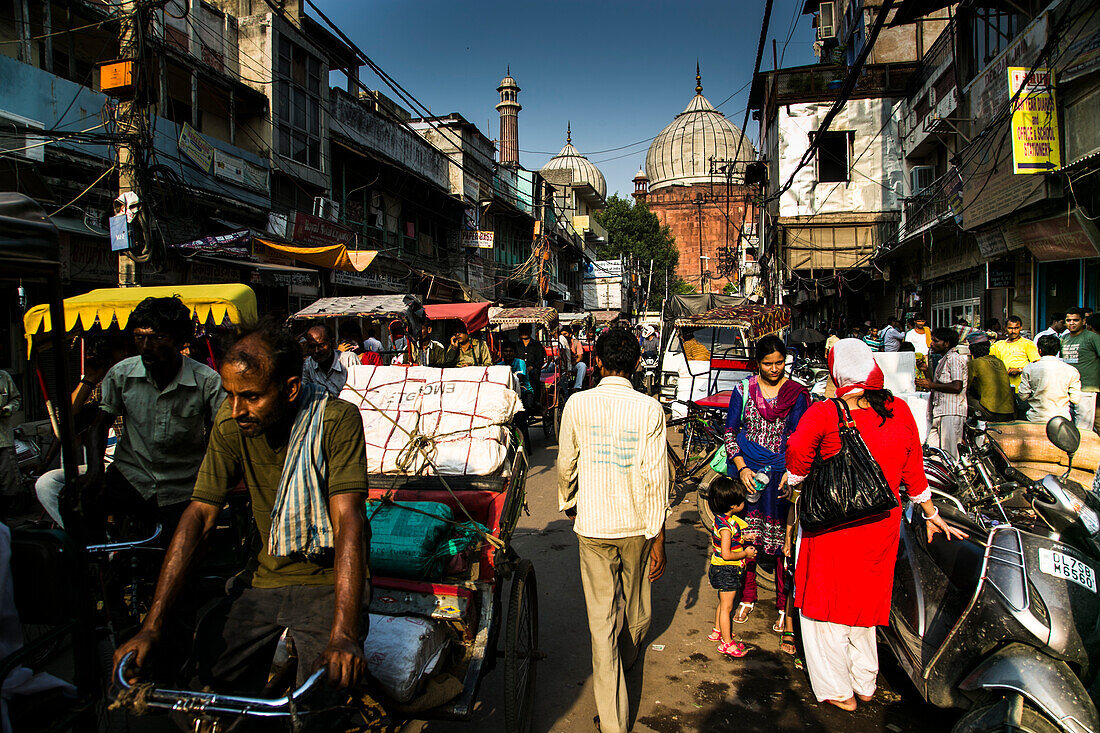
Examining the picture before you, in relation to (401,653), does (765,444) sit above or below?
above

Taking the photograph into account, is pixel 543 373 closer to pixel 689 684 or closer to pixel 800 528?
pixel 689 684

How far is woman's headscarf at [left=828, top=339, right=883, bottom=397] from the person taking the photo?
3.21 meters

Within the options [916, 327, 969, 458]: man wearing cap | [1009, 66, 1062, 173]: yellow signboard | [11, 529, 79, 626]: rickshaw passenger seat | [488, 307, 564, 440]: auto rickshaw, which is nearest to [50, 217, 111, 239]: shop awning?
[488, 307, 564, 440]: auto rickshaw

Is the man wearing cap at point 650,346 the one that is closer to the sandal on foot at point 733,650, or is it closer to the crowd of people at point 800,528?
the sandal on foot at point 733,650

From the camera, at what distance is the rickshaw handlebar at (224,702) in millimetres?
1684

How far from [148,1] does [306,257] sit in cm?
462

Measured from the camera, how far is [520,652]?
301 cm

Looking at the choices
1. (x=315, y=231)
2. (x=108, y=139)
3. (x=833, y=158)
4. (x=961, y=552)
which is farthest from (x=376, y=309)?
(x=833, y=158)

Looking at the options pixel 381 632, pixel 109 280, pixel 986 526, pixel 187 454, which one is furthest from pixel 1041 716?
pixel 109 280

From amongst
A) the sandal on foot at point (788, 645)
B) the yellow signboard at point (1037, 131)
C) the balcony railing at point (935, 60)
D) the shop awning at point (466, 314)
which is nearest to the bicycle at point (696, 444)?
the sandal on foot at point (788, 645)

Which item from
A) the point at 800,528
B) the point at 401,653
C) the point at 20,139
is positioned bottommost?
the point at 401,653

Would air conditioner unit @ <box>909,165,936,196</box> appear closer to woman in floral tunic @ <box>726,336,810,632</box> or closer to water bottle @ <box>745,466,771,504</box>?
woman in floral tunic @ <box>726,336,810,632</box>

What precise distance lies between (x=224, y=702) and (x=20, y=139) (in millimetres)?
10365

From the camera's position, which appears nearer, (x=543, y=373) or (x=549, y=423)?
(x=549, y=423)
